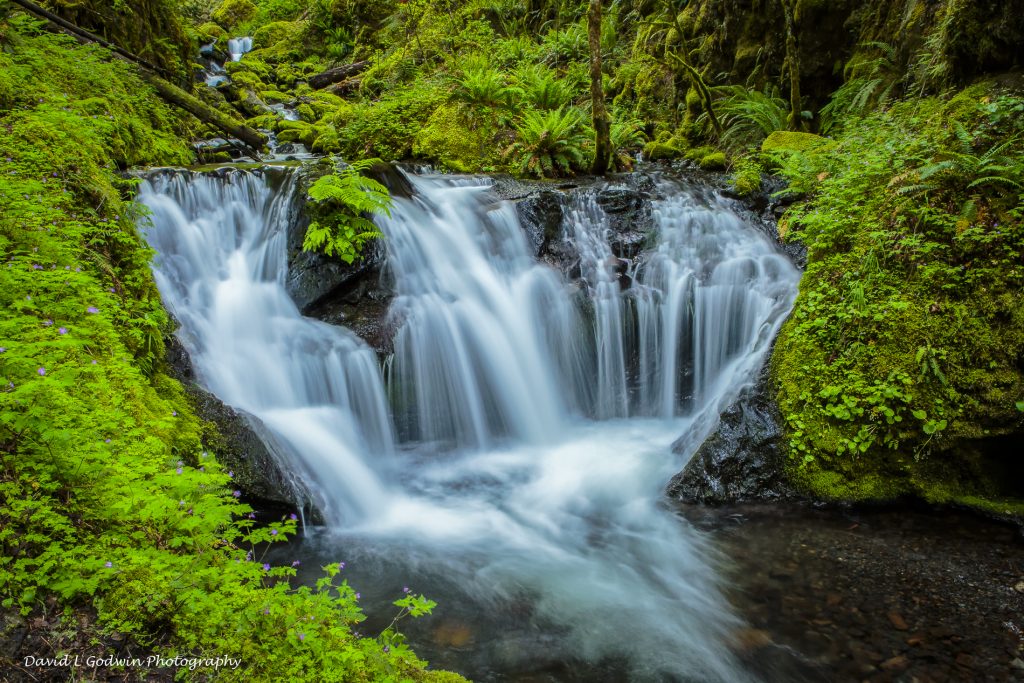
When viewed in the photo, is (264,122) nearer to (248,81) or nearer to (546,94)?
(248,81)

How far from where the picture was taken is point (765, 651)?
350cm

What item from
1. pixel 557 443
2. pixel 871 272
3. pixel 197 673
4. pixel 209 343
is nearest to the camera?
pixel 197 673

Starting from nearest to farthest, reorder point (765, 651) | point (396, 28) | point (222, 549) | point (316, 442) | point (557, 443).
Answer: point (222, 549) → point (765, 651) → point (316, 442) → point (557, 443) → point (396, 28)

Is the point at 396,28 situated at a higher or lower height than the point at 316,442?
higher

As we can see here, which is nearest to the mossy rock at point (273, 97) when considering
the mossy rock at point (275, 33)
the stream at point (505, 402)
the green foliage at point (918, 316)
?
the mossy rock at point (275, 33)

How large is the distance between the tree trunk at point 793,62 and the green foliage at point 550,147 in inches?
158

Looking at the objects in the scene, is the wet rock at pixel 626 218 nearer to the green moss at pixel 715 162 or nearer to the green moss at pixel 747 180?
the green moss at pixel 747 180

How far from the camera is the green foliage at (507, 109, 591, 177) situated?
9.79 m

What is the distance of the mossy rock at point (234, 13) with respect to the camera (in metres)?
26.6

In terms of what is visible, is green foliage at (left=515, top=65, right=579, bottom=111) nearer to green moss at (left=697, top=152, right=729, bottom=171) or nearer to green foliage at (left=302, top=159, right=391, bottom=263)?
green moss at (left=697, top=152, right=729, bottom=171)

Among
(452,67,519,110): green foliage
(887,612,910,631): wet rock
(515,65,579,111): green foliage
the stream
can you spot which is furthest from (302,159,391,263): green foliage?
(887,612,910,631): wet rock

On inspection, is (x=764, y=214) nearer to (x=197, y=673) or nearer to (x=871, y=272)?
(x=871, y=272)

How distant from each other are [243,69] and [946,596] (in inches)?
852

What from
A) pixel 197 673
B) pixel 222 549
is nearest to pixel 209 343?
pixel 222 549
